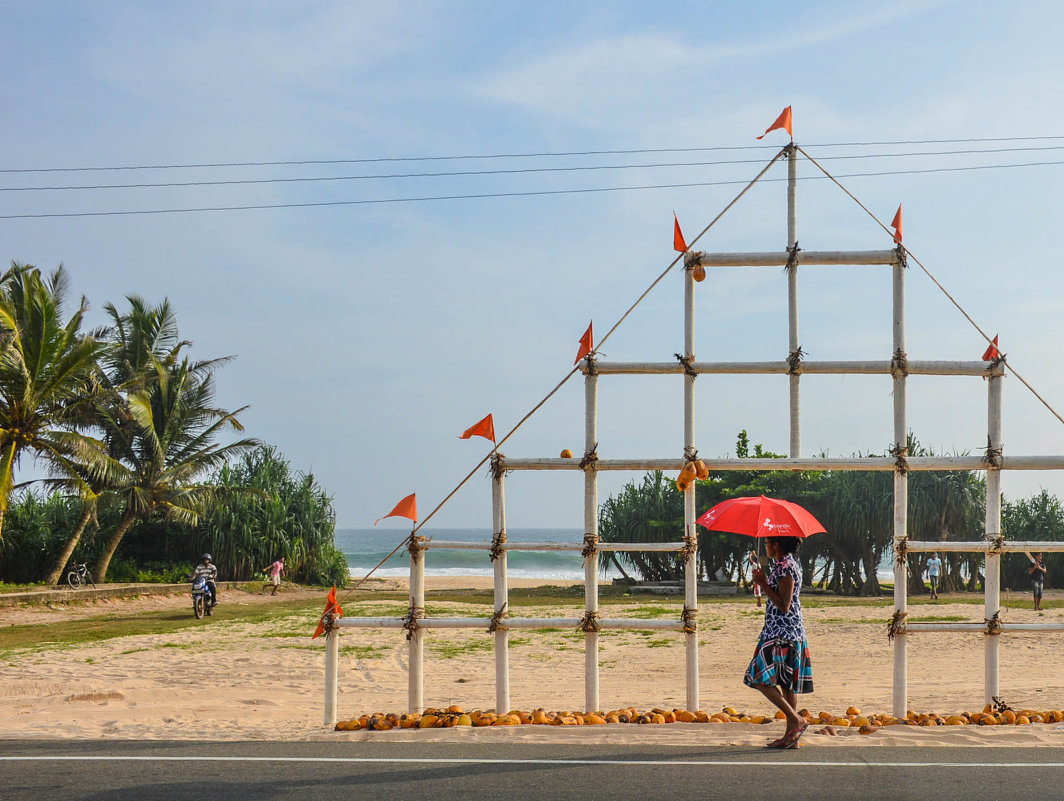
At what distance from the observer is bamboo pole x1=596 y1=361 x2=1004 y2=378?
7859mm

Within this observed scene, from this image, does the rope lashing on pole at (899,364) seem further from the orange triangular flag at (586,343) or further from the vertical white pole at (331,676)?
the vertical white pole at (331,676)

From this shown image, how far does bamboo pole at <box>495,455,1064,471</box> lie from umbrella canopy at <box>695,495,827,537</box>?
79 centimetres

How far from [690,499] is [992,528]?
8.04 ft

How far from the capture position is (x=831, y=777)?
5578 mm

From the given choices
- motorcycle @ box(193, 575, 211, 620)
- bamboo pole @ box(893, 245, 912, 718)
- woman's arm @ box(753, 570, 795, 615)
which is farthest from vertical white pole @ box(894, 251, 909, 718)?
motorcycle @ box(193, 575, 211, 620)

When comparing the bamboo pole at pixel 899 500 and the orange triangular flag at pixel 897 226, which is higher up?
the orange triangular flag at pixel 897 226

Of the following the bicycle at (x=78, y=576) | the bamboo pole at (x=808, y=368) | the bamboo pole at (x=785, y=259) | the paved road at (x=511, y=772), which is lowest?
the bicycle at (x=78, y=576)

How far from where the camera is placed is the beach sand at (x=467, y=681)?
7.19 meters

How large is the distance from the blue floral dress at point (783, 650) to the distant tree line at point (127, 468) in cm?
1822

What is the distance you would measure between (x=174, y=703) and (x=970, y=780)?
7363 millimetres

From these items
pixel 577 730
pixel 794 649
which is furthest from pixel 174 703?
pixel 794 649

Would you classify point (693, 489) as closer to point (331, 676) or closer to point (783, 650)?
Result: point (783, 650)

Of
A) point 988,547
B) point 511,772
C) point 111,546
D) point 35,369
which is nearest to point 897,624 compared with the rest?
point 988,547

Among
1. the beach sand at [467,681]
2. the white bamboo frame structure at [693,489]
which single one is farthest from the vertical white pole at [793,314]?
the beach sand at [467,681]
